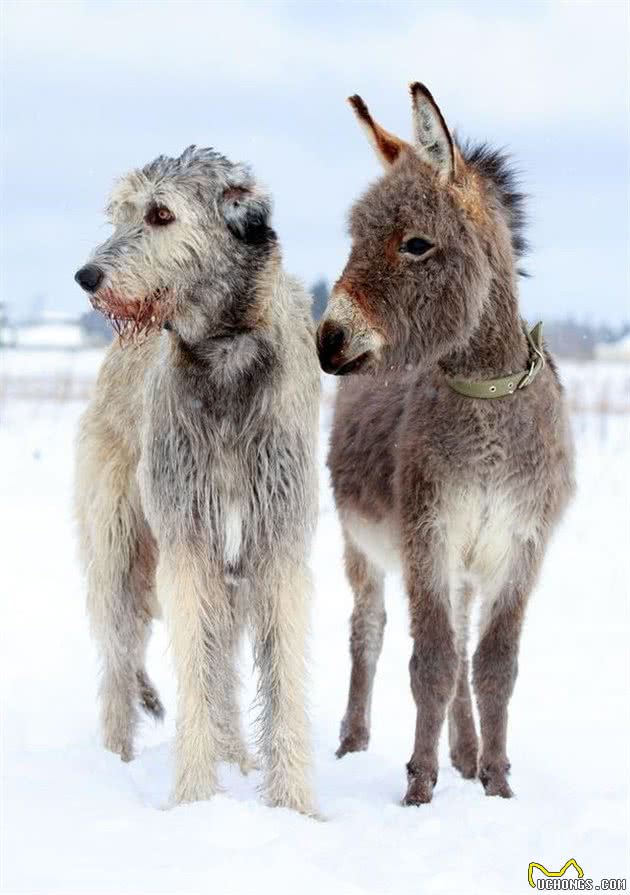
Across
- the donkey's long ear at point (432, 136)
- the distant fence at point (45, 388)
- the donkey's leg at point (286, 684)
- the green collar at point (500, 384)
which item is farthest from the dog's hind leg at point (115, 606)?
the distant fence at point (45, 388)

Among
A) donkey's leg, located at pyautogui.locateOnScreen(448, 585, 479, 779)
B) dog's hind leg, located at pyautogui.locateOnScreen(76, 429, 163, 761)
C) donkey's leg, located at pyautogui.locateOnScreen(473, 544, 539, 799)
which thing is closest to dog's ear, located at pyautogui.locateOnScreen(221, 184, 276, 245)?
dog's hind leg, located at pyautogui.locateOnScreen(76, 429, 163, 761)

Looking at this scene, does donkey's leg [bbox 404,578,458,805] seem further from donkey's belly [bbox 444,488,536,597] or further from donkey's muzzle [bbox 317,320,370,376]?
donkey's muzzle [bbox 317,320,370,376]

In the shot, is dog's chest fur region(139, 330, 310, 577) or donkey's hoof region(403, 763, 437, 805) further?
donkey's hoof region(403, 763, 437, 805)

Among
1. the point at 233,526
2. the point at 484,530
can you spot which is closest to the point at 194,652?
the point at 233,526

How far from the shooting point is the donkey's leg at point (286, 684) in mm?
4742

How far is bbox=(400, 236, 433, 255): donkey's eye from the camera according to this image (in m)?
4.61

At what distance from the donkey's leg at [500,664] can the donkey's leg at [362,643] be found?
1.02 meters

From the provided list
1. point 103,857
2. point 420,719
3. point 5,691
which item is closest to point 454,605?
point 420,719

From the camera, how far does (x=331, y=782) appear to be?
211 inches

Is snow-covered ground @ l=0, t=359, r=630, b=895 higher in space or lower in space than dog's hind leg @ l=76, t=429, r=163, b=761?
lower

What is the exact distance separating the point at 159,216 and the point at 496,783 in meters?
2.64

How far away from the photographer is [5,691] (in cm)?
638

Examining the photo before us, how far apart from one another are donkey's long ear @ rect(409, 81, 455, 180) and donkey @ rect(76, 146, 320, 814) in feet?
2.11

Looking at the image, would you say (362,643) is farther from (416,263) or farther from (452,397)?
(416,263)
